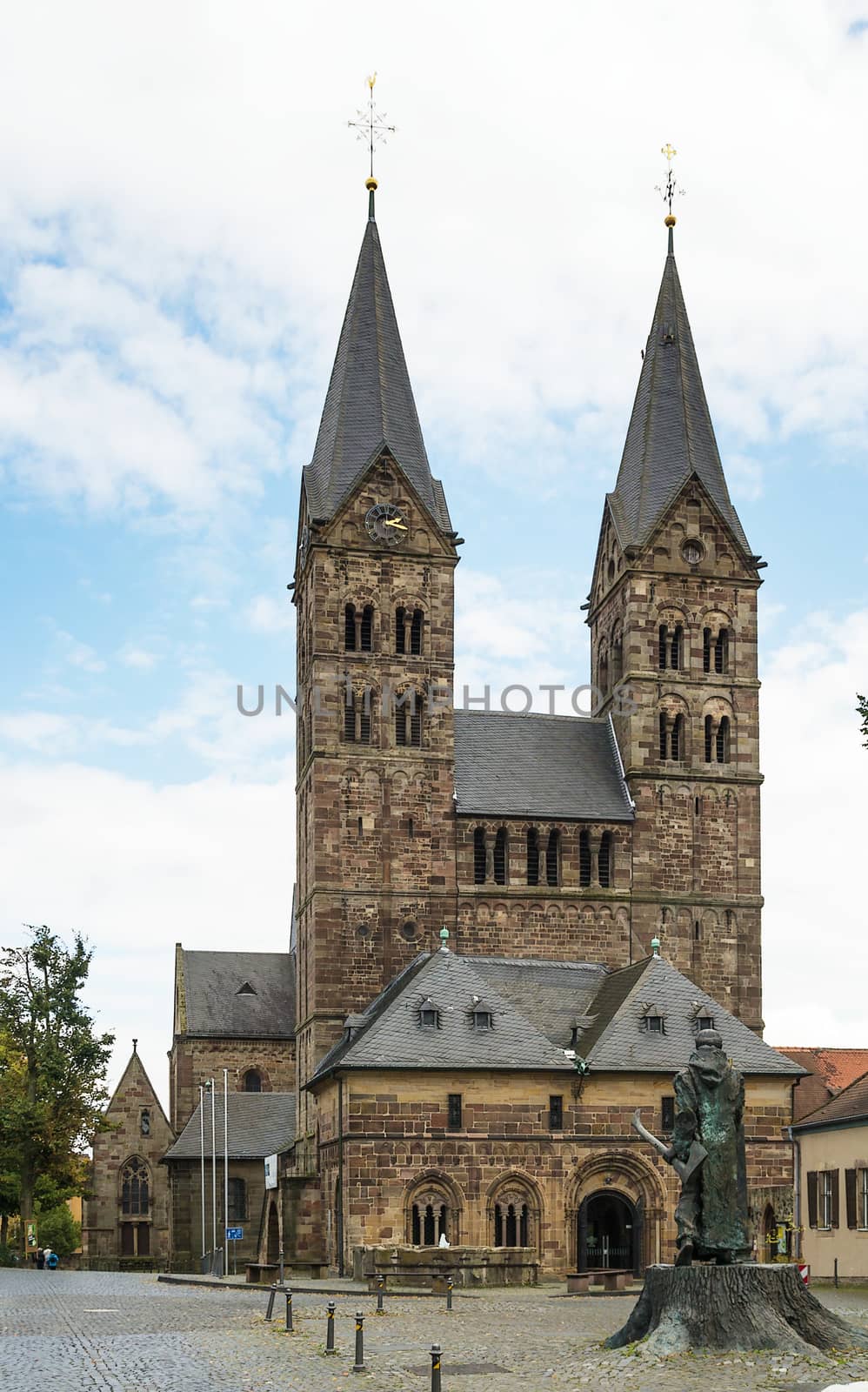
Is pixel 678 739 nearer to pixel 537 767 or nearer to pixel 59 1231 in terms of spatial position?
pixel 537 767

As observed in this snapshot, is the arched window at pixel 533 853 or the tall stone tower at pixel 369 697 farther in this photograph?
the arched window at pixel 533 853

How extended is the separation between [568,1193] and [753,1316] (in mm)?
30750

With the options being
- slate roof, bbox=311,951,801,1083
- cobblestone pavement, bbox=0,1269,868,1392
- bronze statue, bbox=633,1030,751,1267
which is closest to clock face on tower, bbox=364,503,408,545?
slate roof, bbox=311,951,801,1083

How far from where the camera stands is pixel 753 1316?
23.2 meters

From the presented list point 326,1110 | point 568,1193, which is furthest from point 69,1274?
point 568,1193

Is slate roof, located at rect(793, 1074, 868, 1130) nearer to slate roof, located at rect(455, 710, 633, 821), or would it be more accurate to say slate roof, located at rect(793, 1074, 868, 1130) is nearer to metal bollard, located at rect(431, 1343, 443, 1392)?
slate roof, located at rect(455, 710, 633, 821)

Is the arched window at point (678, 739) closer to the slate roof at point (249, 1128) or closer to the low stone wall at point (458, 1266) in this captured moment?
the low stone wall at point (458, 1266)

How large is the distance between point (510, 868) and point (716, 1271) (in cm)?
4055

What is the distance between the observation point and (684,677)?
2665 inches

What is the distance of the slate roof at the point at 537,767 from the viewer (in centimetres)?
6488

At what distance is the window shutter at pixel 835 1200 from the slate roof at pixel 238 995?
38.5m

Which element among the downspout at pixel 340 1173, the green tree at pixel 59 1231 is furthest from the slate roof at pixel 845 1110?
the green tree at pixel 59 1231

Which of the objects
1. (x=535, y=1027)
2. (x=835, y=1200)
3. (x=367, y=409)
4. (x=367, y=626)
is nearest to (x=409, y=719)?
(x=367, y=626)

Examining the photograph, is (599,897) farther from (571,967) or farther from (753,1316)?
(753,1316)
